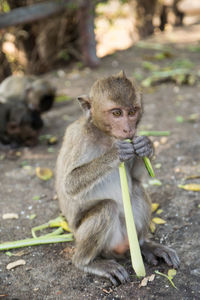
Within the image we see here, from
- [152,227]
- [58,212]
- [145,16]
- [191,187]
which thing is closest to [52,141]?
[58,212]

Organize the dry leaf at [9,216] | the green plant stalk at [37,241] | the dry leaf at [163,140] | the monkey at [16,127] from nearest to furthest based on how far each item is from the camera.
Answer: the green plant stalk at [37,241] → the dry leaf at [9,216] → the dry leaf at [163,140] → the monkey at [16,127]

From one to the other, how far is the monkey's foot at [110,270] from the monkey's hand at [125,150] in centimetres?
95

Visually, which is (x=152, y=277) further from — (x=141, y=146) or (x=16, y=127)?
(x=16, y=127)

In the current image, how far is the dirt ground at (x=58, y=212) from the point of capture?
343cm

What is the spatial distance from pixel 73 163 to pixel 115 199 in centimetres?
50

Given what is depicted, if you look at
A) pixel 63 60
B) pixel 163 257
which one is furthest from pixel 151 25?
pixel 163 257

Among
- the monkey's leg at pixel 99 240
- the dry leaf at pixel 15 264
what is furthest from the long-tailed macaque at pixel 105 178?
the dry leaf at pixel 15 264

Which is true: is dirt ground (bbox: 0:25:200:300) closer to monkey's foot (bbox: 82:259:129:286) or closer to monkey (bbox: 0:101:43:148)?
monkey's foot (bbox: 82:259:129:286)

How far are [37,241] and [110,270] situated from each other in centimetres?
89

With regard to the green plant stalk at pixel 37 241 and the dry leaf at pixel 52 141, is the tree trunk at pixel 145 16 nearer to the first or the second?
the dry leaf at pixel 52 141

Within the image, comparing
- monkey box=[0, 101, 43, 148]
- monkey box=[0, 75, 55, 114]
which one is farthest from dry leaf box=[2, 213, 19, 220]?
monkey box=[0, 75, 55, 114]

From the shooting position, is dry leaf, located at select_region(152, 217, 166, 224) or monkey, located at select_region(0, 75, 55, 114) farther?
monkey, located at select_region(0, 75, 55, 114)

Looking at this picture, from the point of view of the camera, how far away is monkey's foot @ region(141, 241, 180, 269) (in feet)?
12.0

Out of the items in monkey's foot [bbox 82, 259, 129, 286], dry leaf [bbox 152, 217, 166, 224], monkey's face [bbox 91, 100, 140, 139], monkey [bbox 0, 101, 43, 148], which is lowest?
dry leaf [bbox 152, 217, 166, 224]
